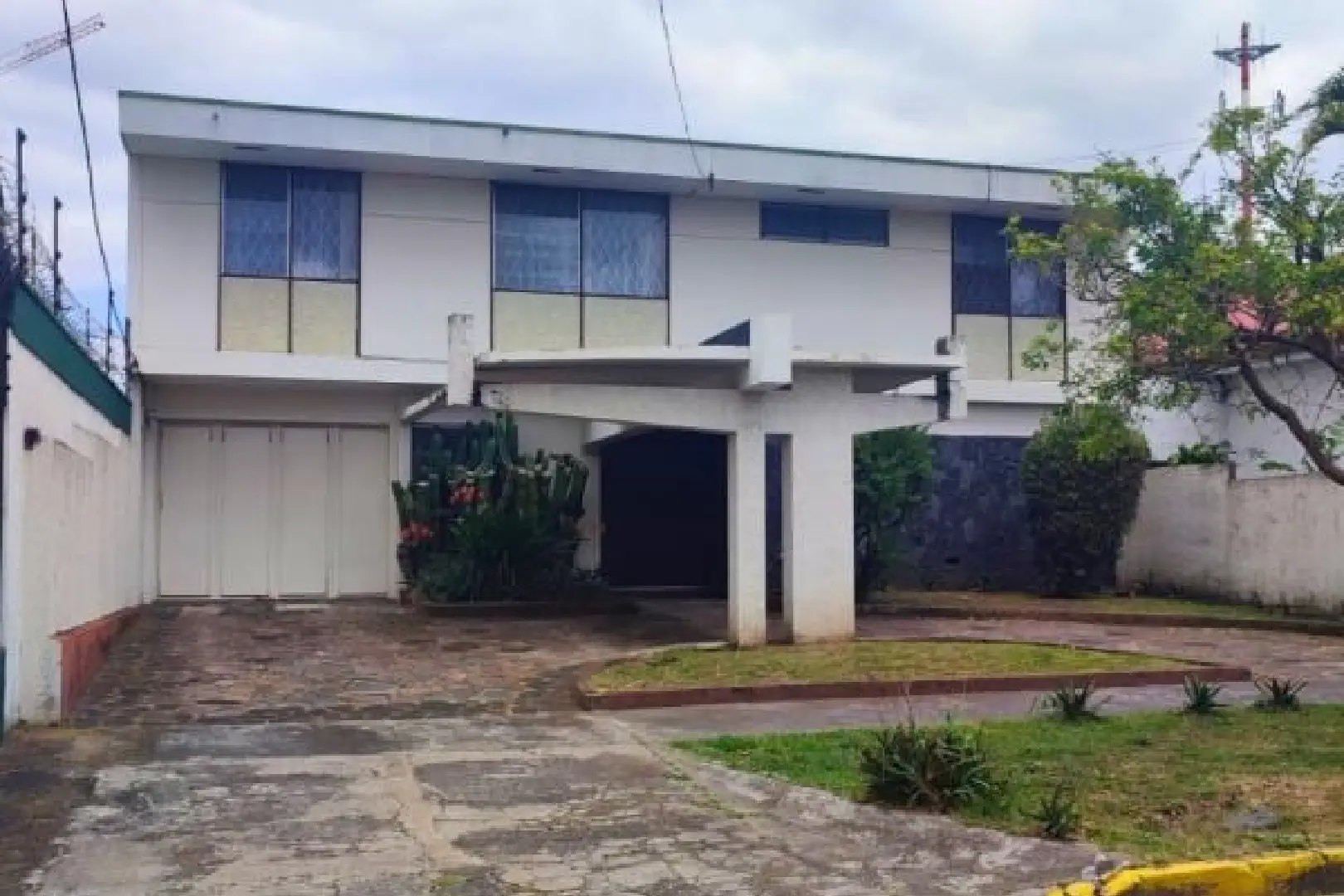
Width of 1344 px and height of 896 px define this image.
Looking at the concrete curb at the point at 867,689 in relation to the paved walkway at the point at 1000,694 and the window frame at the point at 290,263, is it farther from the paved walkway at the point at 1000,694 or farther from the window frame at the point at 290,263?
the window frame at the point at 290,263

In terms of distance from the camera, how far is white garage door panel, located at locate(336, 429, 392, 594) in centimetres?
1867

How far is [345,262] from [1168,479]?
1161cm

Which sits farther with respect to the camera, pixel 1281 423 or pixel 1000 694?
pixel 1281 423

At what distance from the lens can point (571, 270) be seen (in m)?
18.2

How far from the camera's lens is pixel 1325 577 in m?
16.4

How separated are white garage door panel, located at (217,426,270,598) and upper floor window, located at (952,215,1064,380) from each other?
9987 millimetres

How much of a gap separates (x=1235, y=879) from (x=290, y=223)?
1436cm

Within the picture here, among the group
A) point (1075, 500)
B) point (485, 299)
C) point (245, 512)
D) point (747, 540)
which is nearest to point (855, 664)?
point (747, 540)

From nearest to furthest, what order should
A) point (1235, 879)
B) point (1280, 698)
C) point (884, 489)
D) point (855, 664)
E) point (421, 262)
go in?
point (1235, 879) < point (1280, 698) < point (855, 664) < point (884, 489) < point (421, 262)

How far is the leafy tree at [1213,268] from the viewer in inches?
326

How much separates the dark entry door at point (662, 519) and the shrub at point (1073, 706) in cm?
971

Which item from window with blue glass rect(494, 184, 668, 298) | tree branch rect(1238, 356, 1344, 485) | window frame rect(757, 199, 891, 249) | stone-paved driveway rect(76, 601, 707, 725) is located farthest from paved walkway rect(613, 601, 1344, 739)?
window frame rect(757, 199, 891, 249)

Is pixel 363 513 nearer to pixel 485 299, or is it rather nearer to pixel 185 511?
pixel 185 511

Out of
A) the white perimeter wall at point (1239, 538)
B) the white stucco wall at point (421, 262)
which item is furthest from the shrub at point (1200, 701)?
the white stucco wall at point (421, 262)
